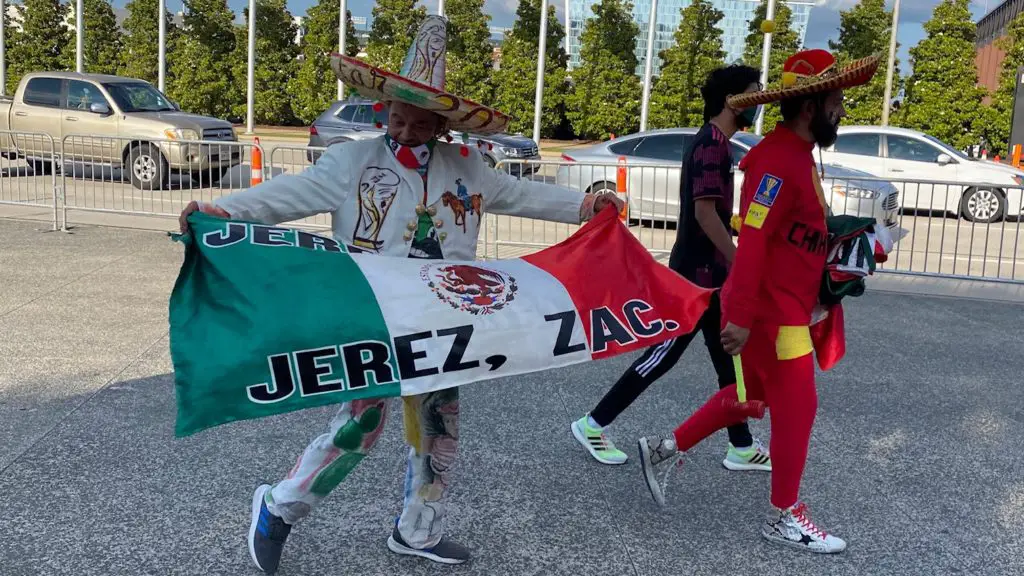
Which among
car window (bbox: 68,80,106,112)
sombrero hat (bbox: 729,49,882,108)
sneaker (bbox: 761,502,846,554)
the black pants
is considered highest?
car window (bbox: 68,80,106,112)

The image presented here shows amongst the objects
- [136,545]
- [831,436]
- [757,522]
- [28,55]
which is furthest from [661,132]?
[28,55]

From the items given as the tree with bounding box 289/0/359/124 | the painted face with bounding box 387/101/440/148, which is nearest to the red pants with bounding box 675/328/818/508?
the painted face with bounding box 387/101/440/148

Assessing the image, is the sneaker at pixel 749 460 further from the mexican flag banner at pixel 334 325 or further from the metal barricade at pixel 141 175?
the metal barricade at pixel 141 175

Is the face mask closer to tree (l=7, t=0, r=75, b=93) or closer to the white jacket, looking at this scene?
the white jacket

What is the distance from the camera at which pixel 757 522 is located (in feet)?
13.5

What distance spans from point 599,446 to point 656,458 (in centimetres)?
59

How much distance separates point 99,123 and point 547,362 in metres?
15.6

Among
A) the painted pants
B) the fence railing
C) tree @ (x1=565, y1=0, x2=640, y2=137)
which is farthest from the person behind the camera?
tree @ (x1=565, y1=0, x2=640, y2=137)

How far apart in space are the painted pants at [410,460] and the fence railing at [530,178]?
6.17 metres

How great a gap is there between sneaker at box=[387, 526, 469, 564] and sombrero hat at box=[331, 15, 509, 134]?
1521 millimetres

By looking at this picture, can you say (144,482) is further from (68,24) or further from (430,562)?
(68,24)

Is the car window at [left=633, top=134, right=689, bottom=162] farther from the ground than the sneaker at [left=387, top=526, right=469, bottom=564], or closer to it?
farther from the ground

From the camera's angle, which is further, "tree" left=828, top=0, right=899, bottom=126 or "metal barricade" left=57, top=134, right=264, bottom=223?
"tree" left=828, top=0, right=899, bottom=126

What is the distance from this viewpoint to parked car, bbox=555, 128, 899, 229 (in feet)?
36.4
